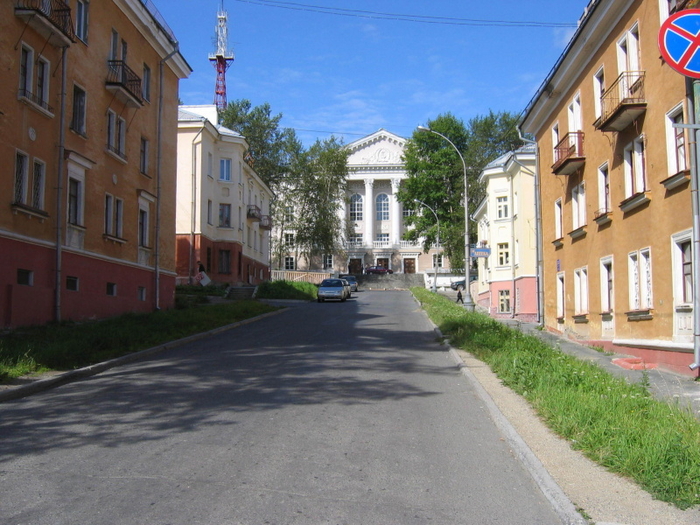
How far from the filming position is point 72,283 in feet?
64.4

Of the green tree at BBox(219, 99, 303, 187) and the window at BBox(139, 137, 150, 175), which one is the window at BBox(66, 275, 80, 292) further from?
the green tree at BBox(219, 99, 303, 187)

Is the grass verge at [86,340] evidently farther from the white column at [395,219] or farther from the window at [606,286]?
the white column at [395,219]

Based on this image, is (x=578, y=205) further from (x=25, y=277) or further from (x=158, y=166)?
(x=25, y=277)

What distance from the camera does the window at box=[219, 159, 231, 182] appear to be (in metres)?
45.3

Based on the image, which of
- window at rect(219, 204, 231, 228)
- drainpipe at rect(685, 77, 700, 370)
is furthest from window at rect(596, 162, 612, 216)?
window at rect(219, 204, 231, 228)

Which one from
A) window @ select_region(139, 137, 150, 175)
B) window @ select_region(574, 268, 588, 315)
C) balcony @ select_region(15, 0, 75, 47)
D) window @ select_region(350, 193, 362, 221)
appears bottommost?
window @ select_region(574, 268, 588, 315)

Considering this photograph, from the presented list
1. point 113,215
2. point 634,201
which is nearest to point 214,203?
point 113,215

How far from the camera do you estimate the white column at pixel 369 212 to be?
269 feet

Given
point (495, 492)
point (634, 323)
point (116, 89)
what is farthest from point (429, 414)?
point (116, 89)

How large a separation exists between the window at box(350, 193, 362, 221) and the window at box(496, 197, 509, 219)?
43.9 meters

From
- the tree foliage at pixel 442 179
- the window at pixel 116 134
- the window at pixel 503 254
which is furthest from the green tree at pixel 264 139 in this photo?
the window at pixel 116 134

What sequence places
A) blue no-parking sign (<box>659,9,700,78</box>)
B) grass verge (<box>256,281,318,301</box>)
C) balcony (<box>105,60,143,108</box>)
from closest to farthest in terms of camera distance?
→ blue no-parking sign (<box>659,9,700,78</box>) < balcony (<box>105,60,143,108</box>) < grass verge (<box>256,281,318,301</box>)

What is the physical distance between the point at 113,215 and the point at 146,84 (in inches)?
246

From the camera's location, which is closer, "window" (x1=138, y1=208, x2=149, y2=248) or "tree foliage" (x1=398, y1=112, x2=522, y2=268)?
"window" (x1=138, y1=208, x2=149, y2=248)
